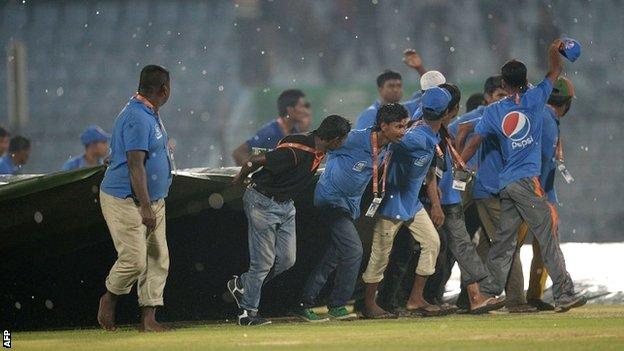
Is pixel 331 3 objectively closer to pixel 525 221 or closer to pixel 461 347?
pixel 525 221

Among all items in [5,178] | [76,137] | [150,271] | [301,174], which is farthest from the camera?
[76,137]

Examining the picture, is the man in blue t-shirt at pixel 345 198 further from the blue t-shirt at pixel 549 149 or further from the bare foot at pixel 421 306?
the blue t-shirt at pixel 549 149

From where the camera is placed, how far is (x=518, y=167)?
9586 millimetres

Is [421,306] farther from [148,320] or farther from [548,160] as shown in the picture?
[148,320]

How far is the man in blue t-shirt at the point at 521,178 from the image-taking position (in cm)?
945

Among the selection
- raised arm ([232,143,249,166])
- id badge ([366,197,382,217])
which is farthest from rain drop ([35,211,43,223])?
raised arm ([232,143,249,166])

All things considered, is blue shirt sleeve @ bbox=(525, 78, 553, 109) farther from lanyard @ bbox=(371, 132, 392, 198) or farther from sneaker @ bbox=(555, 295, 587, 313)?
sneaker @ bbox=(555, 295, 587, 313)

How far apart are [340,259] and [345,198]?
42 cm

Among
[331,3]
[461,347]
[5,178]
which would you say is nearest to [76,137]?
[331,3]

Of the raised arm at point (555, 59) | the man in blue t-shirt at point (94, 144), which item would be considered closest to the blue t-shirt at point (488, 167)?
the raised arm at point (555, 59)

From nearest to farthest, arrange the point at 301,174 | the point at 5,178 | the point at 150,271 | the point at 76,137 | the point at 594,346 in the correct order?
the point at 594,346 < the point at 150,271 < the point at 301,174 < the point at 5,178 < the point at 76,137

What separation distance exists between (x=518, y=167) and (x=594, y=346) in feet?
9.13

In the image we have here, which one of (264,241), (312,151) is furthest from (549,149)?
(264,241)

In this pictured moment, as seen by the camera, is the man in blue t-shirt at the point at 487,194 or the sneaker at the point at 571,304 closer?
the sneaker at the point at 571,304
